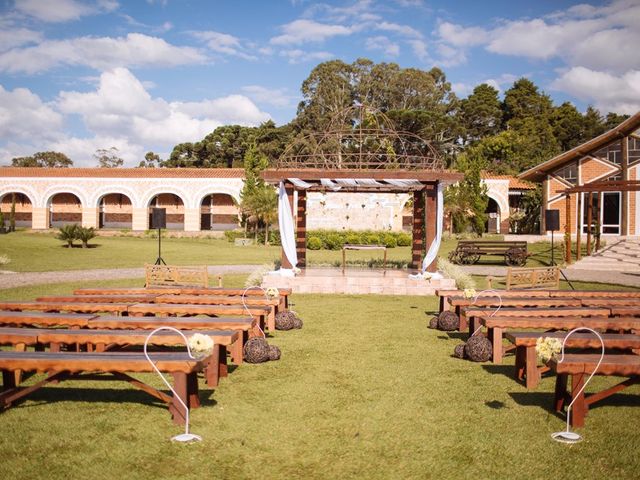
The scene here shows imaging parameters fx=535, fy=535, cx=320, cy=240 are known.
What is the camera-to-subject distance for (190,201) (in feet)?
123

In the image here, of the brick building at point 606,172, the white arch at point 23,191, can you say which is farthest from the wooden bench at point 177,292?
the white arch at point 23,191

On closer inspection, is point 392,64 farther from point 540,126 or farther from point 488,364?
point 488,364

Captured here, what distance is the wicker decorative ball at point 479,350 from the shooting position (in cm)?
666

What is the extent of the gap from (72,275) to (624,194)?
77.4ft

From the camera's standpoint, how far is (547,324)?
6.41 metres

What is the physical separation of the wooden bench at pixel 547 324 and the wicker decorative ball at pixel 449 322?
5.80ft

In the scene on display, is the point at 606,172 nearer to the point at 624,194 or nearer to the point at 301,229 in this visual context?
the point at 624,194

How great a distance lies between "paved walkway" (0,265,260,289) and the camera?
46.5 ft

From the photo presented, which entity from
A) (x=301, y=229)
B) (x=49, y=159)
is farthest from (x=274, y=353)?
(x=49, y=159)

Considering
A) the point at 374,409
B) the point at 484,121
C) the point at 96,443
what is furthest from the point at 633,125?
the point at 484,121

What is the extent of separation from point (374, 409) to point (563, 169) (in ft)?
84.4

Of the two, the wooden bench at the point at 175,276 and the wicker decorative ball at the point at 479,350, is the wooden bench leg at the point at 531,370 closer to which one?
the wicker decorative ball at the point at 479,350

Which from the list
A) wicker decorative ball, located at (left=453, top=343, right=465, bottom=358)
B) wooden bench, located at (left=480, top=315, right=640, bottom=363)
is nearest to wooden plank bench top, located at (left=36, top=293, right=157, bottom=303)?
wicker decorative ball, located at (left=453, top=343, right=465, bottom=358)

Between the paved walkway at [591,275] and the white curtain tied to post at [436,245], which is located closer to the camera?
the white curtain tied to post at [436,245]
